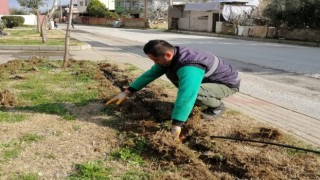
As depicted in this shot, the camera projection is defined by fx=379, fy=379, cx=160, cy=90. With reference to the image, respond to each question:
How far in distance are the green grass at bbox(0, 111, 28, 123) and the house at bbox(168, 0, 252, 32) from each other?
101ft

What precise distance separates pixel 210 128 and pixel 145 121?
30.0 inches

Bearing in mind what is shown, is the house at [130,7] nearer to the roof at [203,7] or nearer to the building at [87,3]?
the building at [87,3]

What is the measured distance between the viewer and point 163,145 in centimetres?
357

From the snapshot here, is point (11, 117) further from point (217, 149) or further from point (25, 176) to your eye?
point (217, 149)

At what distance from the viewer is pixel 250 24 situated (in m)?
31.6

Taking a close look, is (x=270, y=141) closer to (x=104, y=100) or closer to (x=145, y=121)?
(x=145, y=121)

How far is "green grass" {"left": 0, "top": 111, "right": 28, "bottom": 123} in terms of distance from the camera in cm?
450

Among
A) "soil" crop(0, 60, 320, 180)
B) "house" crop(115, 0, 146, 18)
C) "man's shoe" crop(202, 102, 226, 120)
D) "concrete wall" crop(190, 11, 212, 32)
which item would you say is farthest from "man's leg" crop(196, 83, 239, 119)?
"house" crop(115, 0, 146, 18)

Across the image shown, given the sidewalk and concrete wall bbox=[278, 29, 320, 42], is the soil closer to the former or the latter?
the sidewalk

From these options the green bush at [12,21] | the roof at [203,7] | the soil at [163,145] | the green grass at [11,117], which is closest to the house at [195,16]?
the roof at [203,7]

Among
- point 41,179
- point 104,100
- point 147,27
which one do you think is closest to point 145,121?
point 104,100

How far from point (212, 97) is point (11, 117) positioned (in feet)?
8.07

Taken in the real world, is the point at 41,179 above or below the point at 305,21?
below

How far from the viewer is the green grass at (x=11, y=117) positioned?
4.50 m
